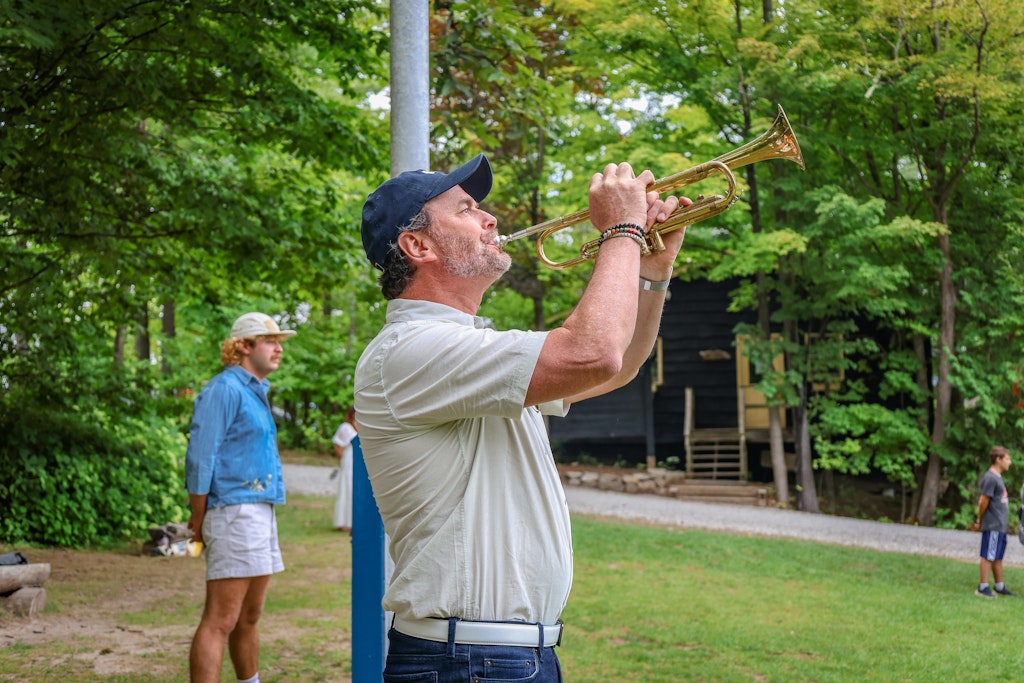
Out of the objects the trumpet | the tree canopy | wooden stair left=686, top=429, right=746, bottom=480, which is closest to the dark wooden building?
wooden stair left=686, top=429, right=746, bottom=480

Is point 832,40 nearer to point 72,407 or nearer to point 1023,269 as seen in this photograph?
point 1023,269

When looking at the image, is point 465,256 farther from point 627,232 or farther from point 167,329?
point 167,329

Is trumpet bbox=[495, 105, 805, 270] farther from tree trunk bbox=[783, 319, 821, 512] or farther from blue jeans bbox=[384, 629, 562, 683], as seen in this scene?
tree trunk bbox=[783, 319, 821, 512]

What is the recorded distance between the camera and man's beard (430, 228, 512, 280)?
1.87 m

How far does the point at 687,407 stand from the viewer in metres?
18.1

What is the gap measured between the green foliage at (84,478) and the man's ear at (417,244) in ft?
24.2

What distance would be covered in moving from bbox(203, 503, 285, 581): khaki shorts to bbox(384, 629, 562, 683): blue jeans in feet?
7.49

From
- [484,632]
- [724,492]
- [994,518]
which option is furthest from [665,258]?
[724,492]

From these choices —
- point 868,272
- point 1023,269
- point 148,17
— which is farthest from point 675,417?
point 148,17

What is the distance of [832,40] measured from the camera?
9156 mm

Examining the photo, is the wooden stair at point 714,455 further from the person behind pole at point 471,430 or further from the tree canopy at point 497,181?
the person behind pole at point 471,430

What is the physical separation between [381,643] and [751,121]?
9524 millimetres

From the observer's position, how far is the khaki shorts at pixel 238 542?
3.84 m

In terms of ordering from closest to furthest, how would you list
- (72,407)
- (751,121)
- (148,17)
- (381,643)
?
(381,643)
(148,17)
(72,407)
(751,121)
